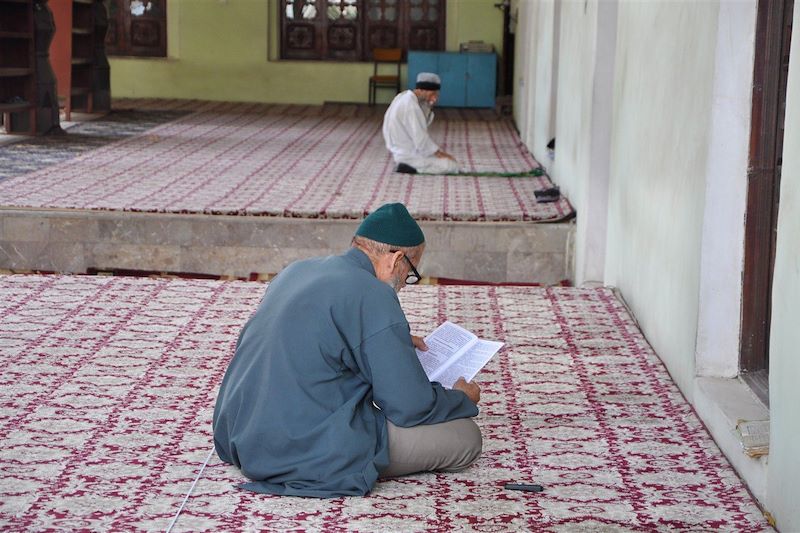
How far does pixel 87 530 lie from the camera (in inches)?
119

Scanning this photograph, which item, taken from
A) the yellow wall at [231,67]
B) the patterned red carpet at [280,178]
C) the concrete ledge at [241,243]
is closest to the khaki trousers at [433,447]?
the concrete ledge at [241,243]

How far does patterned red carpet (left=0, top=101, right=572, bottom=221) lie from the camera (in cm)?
765

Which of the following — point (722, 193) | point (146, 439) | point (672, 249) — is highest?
point (722, 193)

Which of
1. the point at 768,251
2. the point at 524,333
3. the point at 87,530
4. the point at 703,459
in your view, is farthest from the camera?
the point at 524,333

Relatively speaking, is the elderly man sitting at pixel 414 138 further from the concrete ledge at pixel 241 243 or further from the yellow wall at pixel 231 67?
the yellow wall at pixel 231 67

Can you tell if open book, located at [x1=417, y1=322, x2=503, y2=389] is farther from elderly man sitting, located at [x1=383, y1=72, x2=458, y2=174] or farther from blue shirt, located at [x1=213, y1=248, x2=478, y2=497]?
elderly man sitting, located at [x1=383, y1=72, x2=458, y2=174]

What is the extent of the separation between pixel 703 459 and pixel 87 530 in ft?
6.04

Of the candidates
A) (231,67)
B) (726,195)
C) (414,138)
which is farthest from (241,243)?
(231,67)

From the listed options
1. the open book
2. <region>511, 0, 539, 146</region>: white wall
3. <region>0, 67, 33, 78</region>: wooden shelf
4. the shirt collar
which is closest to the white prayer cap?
<region>511, 0, 539, 146</region>: white wall

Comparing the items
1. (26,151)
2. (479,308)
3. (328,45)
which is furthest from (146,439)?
(328,45)

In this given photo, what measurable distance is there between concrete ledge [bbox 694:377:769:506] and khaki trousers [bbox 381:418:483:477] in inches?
30.1

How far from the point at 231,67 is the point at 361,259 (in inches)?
618

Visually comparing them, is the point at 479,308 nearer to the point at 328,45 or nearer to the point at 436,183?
the point at 436,183

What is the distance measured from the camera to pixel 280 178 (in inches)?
364
